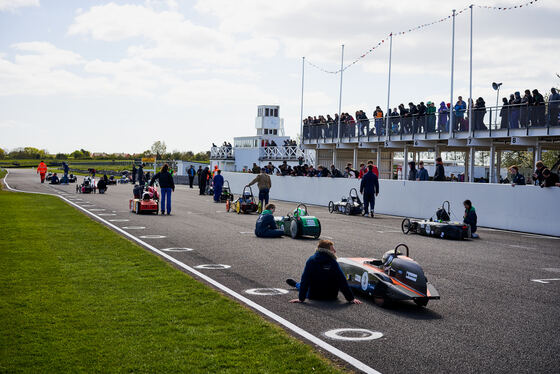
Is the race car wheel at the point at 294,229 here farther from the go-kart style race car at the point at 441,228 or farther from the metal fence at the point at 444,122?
the metal fence at the point at 444,122

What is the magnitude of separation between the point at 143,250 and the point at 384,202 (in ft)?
55.2

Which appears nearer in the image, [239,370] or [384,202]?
[239,370]

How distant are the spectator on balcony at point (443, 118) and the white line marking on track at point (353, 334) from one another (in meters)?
26.2

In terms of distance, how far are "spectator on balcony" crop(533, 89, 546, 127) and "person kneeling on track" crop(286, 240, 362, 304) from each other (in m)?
20.0

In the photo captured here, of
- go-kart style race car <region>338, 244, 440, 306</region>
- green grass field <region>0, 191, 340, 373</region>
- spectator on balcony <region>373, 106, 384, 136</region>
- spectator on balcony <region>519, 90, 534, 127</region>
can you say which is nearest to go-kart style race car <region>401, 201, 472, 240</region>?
go-kart style race car <region>338, 244, 440, 306</region>

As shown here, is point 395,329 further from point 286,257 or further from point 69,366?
point 286,257

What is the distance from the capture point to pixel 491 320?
24.3ft

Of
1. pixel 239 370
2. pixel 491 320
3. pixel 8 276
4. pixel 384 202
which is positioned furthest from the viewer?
pixel 384 202

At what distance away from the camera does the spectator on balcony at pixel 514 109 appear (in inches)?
1032

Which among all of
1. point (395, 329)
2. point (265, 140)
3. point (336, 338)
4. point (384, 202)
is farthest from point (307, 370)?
point (265, 140)

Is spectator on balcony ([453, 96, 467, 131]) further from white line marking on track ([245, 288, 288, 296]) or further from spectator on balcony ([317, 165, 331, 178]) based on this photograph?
white line marking on track ([245, 288, 288, 296])

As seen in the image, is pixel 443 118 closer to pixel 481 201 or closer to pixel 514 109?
pixel 514 109

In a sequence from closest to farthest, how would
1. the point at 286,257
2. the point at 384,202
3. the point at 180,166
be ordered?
the point at 286,257
the point at 384,202
the point at 180,166

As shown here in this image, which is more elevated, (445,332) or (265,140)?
(265,140)
